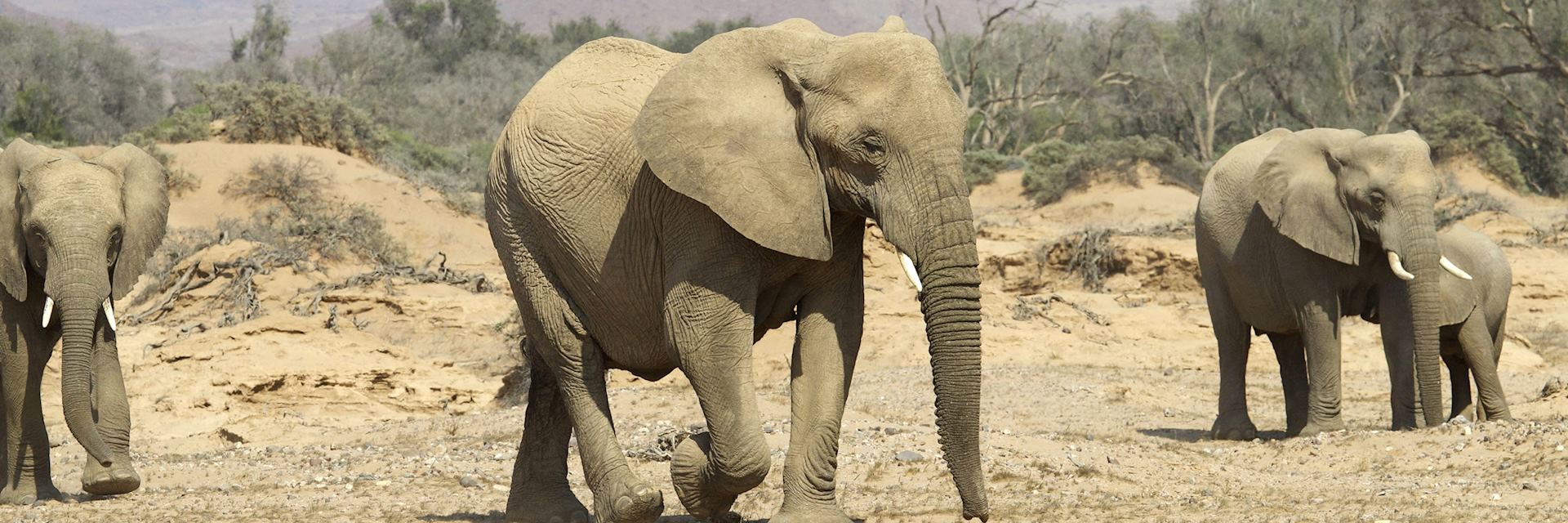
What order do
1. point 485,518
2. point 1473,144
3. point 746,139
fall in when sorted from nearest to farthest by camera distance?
point 746,139 → point 485,518 → point 1473,144

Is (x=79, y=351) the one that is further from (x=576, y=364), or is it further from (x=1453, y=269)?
(x=1453, y=269)

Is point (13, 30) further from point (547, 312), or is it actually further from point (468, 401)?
point (547, 312)

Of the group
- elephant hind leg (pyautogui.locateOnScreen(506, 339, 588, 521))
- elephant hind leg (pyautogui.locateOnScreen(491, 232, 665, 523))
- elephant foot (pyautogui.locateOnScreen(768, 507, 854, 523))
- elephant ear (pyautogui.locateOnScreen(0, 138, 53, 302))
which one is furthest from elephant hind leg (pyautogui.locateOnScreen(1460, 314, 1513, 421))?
elephant ear (pyautogui.locateOnScreen(0, 138, 53, 302))

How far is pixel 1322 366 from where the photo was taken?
10930mm

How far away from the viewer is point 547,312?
6.35 m

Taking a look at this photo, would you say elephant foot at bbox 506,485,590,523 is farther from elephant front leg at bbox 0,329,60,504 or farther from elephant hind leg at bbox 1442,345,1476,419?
elephant hind leg at bbox 1442,345,1476,419

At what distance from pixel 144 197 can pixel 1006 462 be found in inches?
188

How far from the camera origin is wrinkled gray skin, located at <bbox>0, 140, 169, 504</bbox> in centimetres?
839

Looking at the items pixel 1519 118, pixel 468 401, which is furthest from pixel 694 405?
pixel 1519 118

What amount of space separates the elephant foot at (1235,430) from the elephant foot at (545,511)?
6.01 m

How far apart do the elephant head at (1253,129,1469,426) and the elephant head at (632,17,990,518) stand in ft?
19.9

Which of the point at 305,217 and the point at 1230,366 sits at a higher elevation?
the point at 1230,366

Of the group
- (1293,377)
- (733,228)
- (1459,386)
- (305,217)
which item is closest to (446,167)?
(305,217)

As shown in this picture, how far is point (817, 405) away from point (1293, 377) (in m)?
7.08
